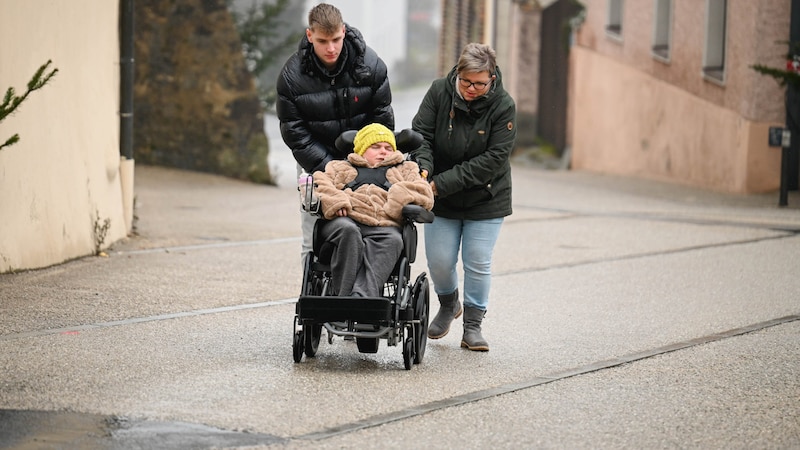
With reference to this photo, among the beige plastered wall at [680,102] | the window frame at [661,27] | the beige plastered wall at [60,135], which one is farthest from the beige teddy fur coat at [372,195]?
the window frame at [661,27]

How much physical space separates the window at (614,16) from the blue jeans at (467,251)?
1980cm

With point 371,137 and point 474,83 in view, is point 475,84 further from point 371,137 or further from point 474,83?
point 371,137

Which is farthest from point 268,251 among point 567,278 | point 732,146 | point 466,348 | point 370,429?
point 732,146

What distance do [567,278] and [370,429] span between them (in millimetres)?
5273

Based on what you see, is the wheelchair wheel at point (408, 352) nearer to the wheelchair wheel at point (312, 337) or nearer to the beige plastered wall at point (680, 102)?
the wheelchair wheel at point (312, 337)

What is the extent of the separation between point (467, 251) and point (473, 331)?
1.49 feet

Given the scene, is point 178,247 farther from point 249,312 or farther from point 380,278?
point 380,278

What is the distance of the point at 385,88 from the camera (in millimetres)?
7531

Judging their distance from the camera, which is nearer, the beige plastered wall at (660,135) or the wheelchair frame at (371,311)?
the wheelchair frame at (371,311)

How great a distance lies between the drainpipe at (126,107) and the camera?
12297 mm

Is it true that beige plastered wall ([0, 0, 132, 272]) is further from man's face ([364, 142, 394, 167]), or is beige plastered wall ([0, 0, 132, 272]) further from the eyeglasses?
the eyeglasses

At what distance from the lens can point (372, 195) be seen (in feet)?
22.8

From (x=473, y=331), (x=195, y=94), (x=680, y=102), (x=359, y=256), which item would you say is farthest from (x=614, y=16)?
(x=359, y=256)

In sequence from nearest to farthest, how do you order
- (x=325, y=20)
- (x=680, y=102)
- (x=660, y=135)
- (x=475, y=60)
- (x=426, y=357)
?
1. (x=325, y=20)
2. (x=475, y=60)
3. (x=426, y=357)
4. (x=680, y=102)
5. (x=660, y=135)
